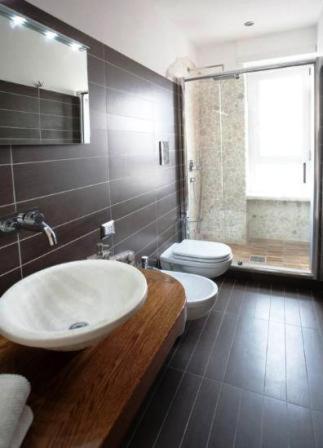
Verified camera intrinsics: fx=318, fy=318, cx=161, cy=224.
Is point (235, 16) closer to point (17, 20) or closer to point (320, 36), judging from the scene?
point (320, 36)

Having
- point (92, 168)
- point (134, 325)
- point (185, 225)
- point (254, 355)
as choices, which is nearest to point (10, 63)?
point (92, 168)

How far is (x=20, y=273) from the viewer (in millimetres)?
1272

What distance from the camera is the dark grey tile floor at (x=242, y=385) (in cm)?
145

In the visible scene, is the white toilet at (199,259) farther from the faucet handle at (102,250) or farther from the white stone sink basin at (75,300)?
the white stone sink basin at (75,300)

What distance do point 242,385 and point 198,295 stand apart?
55cm

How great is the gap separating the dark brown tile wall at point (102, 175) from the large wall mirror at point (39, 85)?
0.05 metres

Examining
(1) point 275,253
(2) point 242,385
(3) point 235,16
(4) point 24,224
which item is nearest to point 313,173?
(1) point 275,253

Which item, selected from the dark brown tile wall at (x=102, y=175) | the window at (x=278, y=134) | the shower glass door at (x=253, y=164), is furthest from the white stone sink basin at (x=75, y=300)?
the window at (x=278, y=134)

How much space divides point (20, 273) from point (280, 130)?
A: 3.29 meters

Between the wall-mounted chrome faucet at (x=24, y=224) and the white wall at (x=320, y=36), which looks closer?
the wall-mounted chrome faucet at (x=24, y=224)

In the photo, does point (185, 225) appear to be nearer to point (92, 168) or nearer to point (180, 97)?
point (180, 97)

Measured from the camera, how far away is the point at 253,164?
383 centimetres

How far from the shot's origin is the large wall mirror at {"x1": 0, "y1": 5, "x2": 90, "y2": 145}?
1.16m

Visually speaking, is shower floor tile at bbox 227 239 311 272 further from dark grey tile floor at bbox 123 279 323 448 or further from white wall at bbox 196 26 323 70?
white wall at bbox 196 26 323 70
